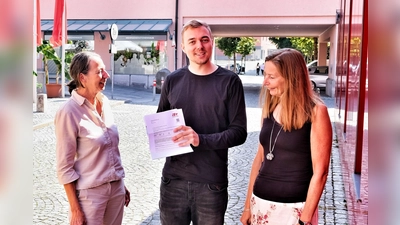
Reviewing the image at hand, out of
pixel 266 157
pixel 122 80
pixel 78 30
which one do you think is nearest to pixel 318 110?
pixel 266 157

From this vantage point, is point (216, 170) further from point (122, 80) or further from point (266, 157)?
point (122, 80)

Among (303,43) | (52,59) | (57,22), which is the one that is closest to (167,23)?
(52,59)

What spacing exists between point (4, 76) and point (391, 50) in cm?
56

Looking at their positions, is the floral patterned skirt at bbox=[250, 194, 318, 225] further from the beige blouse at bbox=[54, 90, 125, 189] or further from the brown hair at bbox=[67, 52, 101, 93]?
the brown hair at bbox=[67, 52, 101, 93]

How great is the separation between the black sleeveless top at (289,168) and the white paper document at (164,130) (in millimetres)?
525

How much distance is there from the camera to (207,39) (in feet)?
9.05

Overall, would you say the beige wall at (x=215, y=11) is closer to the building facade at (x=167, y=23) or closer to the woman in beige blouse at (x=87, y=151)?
the building facade at (x=167, y=23)

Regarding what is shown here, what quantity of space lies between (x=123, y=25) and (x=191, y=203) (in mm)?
23078

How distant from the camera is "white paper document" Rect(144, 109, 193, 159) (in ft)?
8.79

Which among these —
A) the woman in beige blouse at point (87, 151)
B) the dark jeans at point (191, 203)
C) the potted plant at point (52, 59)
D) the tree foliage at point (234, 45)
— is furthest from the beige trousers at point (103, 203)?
the tree foliage at point (234, 45)

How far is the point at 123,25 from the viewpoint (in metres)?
25.0

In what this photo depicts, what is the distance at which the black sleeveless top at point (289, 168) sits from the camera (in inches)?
99.2

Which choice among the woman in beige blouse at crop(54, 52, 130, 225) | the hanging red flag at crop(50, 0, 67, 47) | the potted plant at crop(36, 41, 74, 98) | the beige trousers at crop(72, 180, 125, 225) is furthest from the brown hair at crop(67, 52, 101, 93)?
the potted plant at crop(36, 41, 74, 98)

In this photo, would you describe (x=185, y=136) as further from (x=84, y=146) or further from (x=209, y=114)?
(x=84, y=146)
